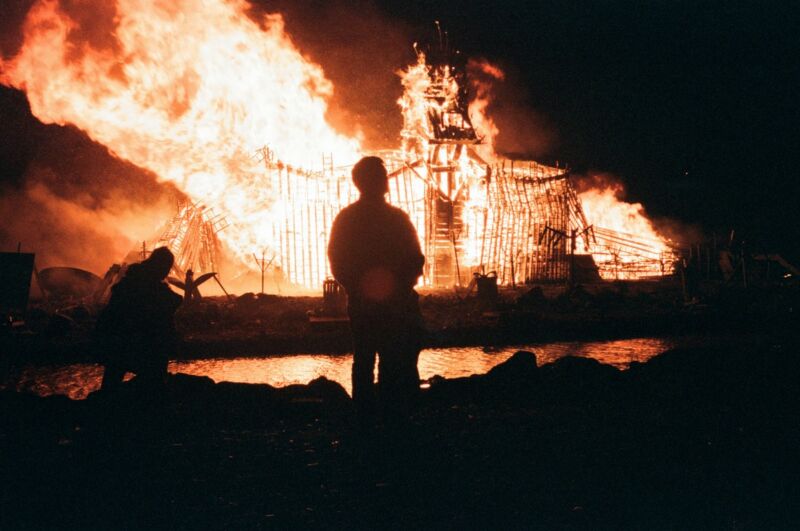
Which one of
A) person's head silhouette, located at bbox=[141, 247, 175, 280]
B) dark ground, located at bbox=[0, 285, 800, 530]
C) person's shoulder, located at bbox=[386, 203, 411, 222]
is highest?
person's shoulder, located at bbox=[386, 203, 411, 222]

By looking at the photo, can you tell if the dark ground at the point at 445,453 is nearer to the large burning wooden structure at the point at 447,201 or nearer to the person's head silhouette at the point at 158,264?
the person's head silhouette at the point at 158,264

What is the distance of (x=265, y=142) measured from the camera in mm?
17672

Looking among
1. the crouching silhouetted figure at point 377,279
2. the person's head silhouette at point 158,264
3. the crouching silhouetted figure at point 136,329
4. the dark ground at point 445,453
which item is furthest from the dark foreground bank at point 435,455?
the person's head silhouette at point 158,264

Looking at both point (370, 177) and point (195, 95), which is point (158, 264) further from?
point (195, 95)

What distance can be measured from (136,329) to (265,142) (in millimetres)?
13522

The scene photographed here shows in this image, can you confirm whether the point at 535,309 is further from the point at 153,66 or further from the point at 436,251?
the point at 153,66

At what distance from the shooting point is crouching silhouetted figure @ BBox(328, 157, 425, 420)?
14.2ft

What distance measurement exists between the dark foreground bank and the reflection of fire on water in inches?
453

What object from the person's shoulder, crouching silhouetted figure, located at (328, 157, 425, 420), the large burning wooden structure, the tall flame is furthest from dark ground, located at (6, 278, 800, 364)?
the person's shoulder

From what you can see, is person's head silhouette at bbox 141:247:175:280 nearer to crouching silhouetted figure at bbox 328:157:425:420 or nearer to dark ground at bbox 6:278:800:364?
crouching silhouetted figure at bbox 328:157:425:420

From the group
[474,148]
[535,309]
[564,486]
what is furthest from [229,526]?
[474,148]

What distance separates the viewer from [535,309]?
1381 centimetres

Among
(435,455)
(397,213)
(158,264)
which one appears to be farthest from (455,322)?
(435,455)

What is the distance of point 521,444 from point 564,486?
809 mm
